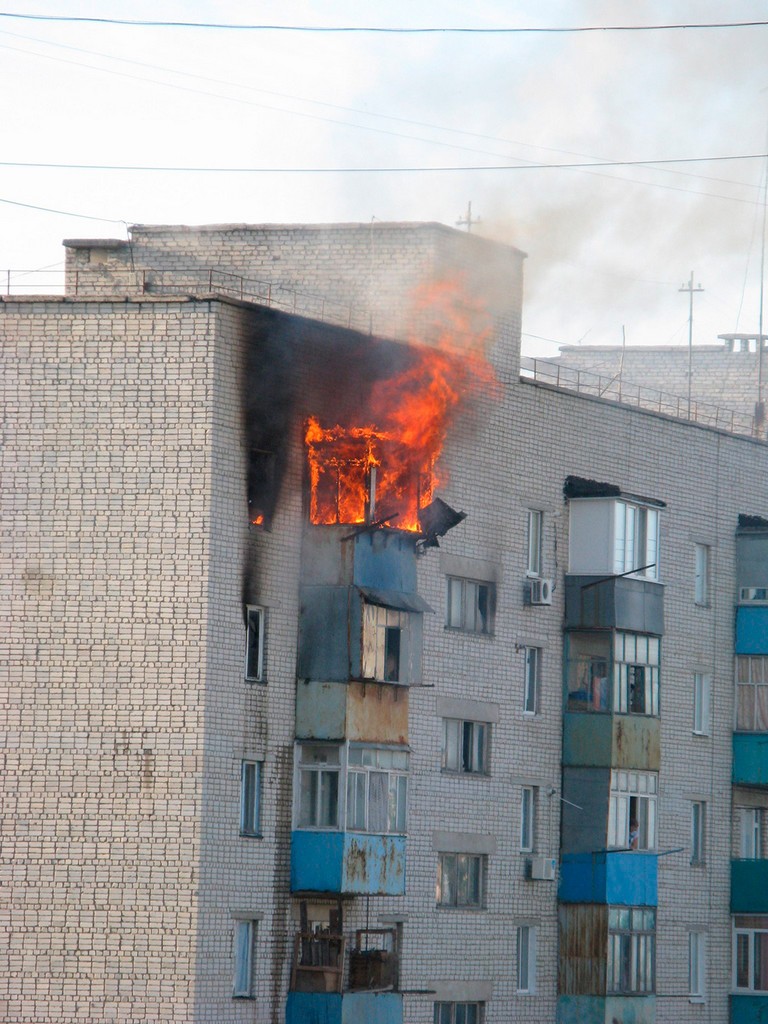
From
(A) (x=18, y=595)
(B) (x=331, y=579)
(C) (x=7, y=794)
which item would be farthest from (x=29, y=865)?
(B) (x=331, y=579)

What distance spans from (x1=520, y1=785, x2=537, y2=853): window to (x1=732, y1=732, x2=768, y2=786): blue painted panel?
6392 millimetres

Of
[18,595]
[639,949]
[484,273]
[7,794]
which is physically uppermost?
[484,273]

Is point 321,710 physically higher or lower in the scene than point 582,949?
higher

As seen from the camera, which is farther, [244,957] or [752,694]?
[752,694]

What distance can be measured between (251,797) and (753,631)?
15.0 m

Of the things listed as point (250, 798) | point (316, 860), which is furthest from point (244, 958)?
point (250, 798)

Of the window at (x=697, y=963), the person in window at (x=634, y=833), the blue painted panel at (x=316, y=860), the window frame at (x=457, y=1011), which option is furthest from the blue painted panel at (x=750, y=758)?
the blue painted panel at (x=316, y=860)

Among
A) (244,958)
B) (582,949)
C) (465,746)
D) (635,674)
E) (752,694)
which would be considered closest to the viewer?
(244,958)

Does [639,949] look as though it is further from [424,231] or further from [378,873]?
[424,231]

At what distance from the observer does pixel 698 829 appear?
43781mm

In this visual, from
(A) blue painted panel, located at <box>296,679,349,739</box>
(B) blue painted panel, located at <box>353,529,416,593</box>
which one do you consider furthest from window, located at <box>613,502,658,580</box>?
(A) blue painted panel, located at <box>296,679,349,739</box>

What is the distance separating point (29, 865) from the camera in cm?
3266

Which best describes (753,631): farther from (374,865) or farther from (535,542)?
(374,865)

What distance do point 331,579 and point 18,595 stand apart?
5256mm
